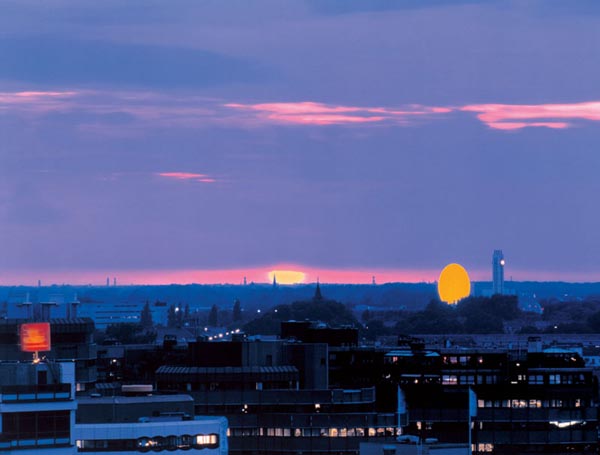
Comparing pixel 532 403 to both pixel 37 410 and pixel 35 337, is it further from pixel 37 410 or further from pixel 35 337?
pixel 37 410

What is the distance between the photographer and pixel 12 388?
2813 inches

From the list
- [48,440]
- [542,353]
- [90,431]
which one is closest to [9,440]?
[48,440]

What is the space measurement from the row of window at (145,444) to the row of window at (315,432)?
75.6 feet

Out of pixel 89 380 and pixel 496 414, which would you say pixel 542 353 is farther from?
pixel 89 380

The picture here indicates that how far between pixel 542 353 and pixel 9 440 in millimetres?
72183

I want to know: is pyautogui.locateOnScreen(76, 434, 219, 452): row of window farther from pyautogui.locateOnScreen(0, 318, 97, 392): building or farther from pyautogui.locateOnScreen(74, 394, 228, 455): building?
pyautogui.locateOnScreen(0, 318, 97, 392): building

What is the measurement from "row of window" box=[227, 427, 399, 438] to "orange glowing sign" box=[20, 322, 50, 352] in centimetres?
3040

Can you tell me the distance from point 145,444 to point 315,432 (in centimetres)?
2528

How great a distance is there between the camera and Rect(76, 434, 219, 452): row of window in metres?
83.0

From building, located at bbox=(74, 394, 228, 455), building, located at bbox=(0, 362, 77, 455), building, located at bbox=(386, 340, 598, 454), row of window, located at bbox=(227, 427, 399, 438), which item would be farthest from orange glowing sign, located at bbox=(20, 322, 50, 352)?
building, located at bbox=(386, 340, 598, 454)

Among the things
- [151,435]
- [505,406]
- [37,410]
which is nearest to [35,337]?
[37,410]

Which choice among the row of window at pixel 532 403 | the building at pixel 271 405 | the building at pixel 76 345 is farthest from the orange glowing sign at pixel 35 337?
the row of window at pixel 532 403

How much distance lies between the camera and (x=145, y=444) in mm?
83312

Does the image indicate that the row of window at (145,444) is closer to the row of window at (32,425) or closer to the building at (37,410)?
the building at (37,410)
